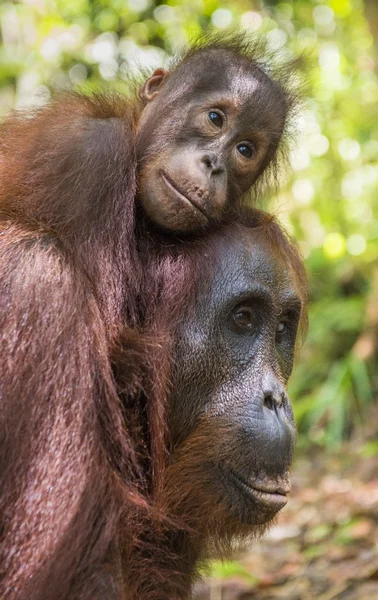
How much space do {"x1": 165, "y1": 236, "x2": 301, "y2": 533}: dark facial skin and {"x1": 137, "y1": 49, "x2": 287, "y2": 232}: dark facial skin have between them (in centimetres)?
35

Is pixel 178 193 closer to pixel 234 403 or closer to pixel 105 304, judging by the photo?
pixel 105 304

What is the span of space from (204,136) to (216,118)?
0.15 meters

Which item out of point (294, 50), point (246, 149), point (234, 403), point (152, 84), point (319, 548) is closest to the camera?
point (234, 403)

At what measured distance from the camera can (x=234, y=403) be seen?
3400mm

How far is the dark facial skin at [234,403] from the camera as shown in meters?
3.37

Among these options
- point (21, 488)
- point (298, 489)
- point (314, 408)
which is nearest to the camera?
point (21, 488)

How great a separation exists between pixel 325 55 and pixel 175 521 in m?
12.5

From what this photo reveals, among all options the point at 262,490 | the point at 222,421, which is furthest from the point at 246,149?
the point at 262,490

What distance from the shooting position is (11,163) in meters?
3.59

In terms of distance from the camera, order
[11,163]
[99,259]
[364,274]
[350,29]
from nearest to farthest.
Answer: [99,259], [11,163], [364,274], [350,29]

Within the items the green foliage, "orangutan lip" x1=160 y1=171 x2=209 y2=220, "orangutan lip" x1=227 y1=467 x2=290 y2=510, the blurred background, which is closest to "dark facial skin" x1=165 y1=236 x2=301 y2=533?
"orangutan lip" x1=227 y1=467 x2=290 y2=510

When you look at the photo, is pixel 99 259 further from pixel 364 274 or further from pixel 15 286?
pixel 364 274

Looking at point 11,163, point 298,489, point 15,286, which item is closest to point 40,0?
point 298,489

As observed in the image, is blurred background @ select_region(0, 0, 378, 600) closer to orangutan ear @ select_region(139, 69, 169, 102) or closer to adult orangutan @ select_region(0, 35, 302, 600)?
orangutan ear @ select_region(139, 69, 169, 102)
